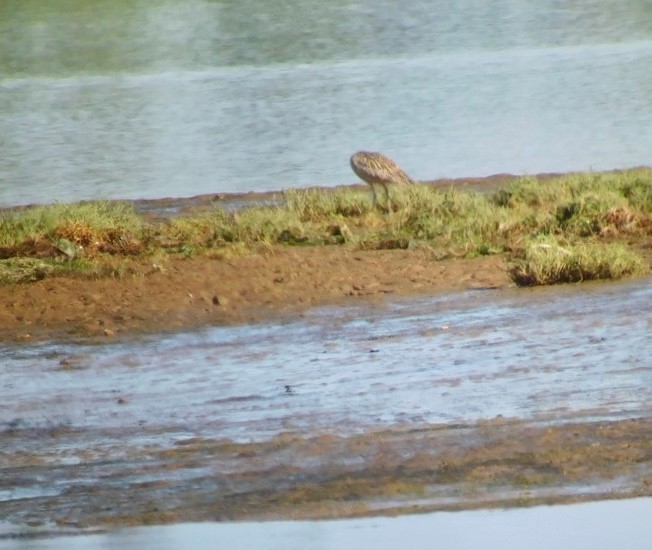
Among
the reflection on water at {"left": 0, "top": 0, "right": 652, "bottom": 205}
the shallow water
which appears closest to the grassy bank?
the shallow water

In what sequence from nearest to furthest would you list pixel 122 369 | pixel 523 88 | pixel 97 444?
pixel 97 444 → pixel 122 369 → pixel 523 88

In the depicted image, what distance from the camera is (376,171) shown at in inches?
642

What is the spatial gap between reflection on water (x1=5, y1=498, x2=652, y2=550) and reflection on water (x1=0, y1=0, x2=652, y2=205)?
13.2 meters

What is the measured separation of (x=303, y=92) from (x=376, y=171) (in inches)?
602

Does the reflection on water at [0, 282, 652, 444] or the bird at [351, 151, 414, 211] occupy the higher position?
the reflection on water at [0, 282, 652, 444]

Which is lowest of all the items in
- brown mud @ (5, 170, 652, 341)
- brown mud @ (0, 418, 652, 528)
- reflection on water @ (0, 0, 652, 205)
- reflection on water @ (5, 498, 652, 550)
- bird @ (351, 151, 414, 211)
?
reflection on water @ (0, 0, 652, 205)

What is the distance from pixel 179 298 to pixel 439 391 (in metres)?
3.76

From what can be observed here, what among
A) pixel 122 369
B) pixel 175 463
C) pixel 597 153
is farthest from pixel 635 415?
pixel 597 153

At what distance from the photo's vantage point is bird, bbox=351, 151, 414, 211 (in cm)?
1628

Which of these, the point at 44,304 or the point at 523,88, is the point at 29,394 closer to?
the point at 44,304

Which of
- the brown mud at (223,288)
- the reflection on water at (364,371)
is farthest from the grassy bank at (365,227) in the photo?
the reflection on water at (364,371)

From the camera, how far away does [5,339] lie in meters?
11.6

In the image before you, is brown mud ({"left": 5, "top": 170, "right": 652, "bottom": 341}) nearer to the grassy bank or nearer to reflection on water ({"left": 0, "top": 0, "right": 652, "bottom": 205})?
the grassy bank

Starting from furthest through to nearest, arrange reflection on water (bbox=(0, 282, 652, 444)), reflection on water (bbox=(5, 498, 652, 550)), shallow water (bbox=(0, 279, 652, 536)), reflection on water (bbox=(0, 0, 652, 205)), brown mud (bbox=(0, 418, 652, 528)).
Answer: reflection on water (bbox=(0, 0, 652, 205)) → reflection on water (bbox=(0, 282, 652, 444)) → shallow water (bbox=(0, 279, 652, 536)) → brown mud (bbox=(0, 418, 652, 528)) → reflection on water (bbox=(5, 498, 652, 550))
